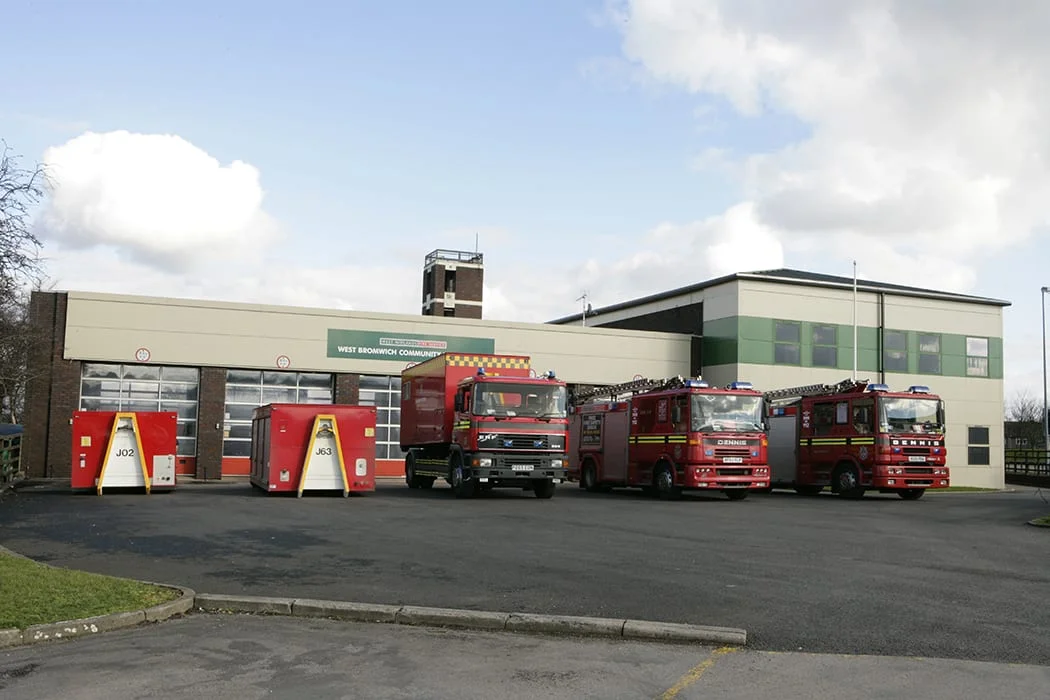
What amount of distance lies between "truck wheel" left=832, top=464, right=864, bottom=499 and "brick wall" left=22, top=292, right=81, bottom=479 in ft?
82.3

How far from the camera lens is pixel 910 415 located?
2550cm

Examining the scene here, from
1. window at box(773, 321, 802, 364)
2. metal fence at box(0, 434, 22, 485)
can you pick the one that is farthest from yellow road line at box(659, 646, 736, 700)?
window at box(773, 321, 802, 364)

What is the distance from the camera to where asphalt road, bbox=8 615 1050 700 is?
6086mm

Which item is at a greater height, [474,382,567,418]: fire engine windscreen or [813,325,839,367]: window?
[813,325,839,367]: window

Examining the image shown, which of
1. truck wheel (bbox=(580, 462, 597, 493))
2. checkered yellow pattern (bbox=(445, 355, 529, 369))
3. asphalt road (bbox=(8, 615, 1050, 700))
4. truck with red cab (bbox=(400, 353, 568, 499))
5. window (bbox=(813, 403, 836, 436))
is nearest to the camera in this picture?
asphalt road (bbox=(8, 615, 1050, 700))

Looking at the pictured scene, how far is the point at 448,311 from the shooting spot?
82.5 metres

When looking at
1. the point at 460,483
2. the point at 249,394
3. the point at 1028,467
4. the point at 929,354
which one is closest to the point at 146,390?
the point at 249,394

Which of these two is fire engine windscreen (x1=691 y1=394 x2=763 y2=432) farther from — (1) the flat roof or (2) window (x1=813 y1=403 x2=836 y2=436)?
(1) the flat roof

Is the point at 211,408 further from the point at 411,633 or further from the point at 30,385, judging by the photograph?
the point at 411,633

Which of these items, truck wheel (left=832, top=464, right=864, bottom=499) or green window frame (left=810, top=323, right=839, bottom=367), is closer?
truck wheel (left=832, top=464, right=864, bottom=499)

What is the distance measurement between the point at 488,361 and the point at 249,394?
14768mm

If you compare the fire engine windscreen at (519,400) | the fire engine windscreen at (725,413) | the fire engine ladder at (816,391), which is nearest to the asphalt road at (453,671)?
the fire engine windscreen at (519,400)

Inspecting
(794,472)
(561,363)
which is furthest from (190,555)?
(561,363)

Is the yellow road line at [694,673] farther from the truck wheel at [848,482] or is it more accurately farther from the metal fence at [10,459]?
the metal fence at [10,459]
